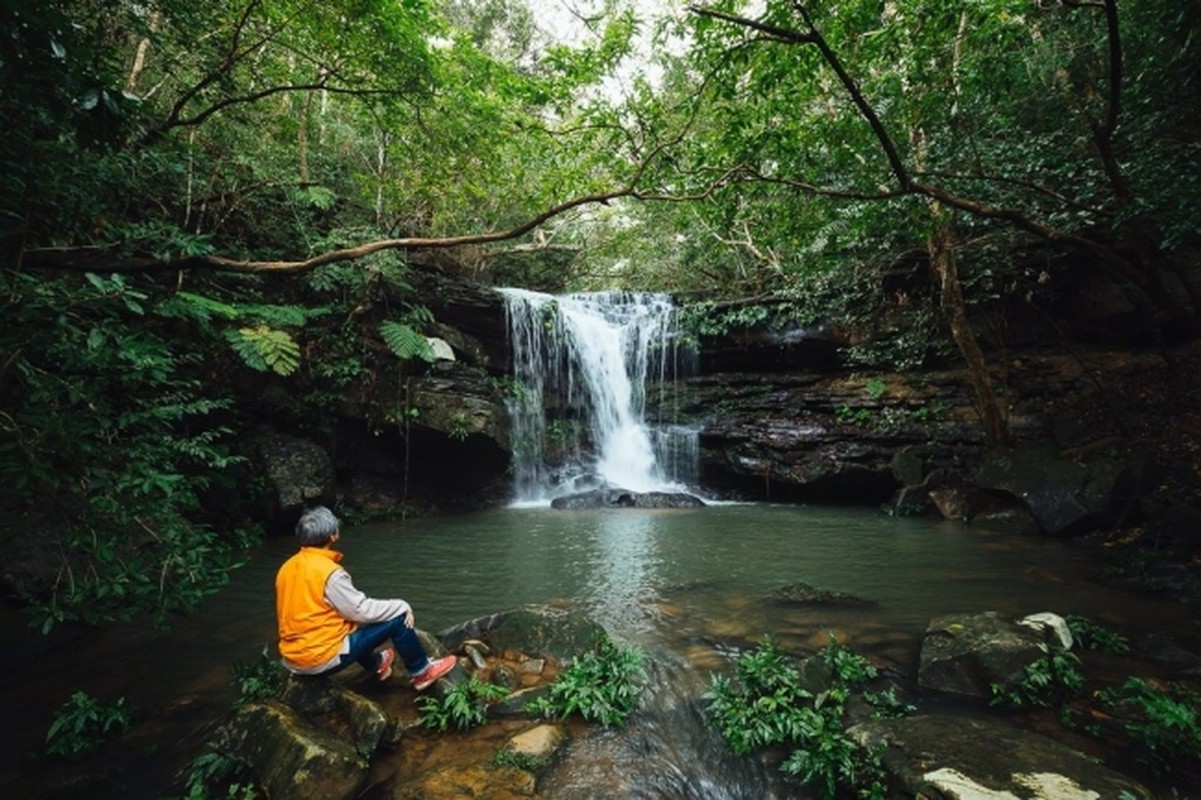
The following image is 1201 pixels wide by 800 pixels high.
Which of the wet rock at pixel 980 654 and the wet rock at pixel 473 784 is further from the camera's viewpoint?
the wet rock at pixel 980 654

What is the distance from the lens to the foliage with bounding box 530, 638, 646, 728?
Result: 3309 mm

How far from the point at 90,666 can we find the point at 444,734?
3.30 metres

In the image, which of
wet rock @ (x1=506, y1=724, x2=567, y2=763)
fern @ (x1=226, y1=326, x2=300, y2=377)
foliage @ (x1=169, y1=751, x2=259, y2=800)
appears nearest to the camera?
foliage @ (x1=169, y1=751, x2=259, y2=800)

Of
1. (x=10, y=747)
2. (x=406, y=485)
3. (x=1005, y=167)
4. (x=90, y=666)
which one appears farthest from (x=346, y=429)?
(x=1005, y=167)

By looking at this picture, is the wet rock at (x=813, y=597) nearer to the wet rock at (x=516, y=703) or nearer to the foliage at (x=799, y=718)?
the foliage at (x=799, y=718)

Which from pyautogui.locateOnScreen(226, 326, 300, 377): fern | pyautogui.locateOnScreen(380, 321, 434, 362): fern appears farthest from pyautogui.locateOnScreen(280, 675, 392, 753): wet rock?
pyautogui.locateOnScreen(380, 321, 434, 362): fern

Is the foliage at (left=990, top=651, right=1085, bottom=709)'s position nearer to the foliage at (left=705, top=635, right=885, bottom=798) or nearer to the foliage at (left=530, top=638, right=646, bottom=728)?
the foliage at (left=705, top=635, right=885, bottom=798)

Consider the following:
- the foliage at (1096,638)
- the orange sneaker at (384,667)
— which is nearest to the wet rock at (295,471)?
the orange sneaker at (384,667)

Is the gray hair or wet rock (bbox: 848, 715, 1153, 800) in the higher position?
the gray hair

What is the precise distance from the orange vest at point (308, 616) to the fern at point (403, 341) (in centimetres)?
836

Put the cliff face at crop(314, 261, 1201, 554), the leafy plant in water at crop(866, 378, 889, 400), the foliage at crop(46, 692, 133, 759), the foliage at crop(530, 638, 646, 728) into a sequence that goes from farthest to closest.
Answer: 1. the leafy plant in water at crop(866, 378, 889, 400)
2. the cliff face at crop(314, 261, 1201, 554)
3. the foliage at crop(530, 638, 646, 728)
4. the foliage at crop(46, 692, 133, 759)

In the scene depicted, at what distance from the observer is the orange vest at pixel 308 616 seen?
3.13 meters

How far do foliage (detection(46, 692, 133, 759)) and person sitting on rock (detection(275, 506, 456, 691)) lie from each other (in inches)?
47.4

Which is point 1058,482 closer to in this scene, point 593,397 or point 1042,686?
point 1042,686
